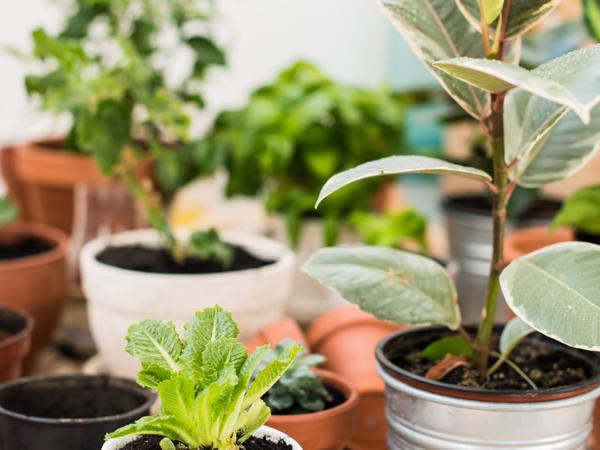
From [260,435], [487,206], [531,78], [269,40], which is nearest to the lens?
[531,78]

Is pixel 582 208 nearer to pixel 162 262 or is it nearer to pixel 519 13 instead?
pixel 519 13

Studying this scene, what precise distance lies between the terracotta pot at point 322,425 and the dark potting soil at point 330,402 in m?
0.02

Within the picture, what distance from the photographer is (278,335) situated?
93 cm

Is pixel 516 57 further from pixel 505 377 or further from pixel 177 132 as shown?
pixel 177 132

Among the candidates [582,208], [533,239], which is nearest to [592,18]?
[582,208]

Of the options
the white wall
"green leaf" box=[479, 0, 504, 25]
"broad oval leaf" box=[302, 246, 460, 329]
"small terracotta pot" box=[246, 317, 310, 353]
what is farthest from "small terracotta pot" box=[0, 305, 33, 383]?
the white wall

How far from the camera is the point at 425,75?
273cm

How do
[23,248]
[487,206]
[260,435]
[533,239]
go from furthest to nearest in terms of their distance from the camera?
[487,206] → [23,248] → [533,239] → [260,435]

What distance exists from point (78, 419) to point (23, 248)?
2.04 feet

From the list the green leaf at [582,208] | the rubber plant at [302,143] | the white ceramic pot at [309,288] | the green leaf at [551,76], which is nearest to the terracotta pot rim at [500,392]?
the green leaf at [551,76]

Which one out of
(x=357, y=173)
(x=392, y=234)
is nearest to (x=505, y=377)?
(x=357, y=173)

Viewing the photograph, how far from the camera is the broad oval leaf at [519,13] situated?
72 cm

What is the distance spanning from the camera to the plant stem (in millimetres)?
739

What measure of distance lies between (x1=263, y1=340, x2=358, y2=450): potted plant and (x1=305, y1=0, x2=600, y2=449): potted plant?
0.05m
